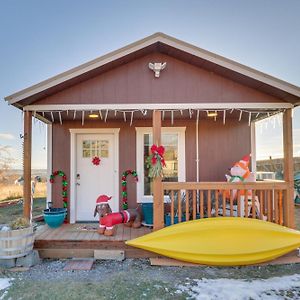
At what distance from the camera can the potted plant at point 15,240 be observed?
396cm

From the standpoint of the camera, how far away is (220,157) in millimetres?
6344

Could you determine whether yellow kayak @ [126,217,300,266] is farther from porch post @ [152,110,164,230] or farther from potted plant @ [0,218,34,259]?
potted plant @ [0,218,34,259]

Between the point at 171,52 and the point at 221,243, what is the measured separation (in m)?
3.25

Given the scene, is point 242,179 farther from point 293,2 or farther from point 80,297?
point 293,2

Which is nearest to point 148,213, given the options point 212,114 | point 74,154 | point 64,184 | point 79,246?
point 79,246

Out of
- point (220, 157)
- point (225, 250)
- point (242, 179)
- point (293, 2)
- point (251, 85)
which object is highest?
point (293, 2)

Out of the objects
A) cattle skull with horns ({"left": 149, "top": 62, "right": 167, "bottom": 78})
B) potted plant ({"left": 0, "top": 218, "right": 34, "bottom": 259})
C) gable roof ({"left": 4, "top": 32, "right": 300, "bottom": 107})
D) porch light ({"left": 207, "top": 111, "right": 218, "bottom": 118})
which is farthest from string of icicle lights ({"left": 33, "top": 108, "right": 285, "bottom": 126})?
potted plant ({"left": 0, "top": 218, "right": 34, "bottom": 259})

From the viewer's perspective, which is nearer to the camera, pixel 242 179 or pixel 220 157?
pixel 242 179

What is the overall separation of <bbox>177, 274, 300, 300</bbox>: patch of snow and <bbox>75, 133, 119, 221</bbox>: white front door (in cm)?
306

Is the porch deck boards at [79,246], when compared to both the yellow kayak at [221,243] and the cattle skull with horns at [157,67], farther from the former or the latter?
the cattle skull with horns at [157,67]

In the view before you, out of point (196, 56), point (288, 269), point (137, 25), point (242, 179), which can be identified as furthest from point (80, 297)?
point (137, 25)

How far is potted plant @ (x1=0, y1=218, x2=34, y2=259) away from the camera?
3959 millimetres

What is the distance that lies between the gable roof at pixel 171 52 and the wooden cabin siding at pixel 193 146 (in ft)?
5.48

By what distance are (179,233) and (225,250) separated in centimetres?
72
